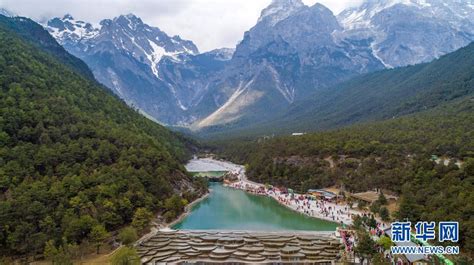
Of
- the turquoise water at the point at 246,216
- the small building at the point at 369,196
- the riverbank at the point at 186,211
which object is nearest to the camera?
the turquoise water at the point at 246,216

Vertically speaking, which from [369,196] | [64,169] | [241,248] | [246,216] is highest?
[64,169]

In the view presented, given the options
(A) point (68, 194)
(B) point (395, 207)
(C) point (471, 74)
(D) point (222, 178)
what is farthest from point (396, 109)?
(A) point (68, 194)

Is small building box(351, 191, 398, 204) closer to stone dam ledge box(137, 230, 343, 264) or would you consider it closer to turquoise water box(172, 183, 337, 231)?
turquoise water box(172, 183, 337, 231)

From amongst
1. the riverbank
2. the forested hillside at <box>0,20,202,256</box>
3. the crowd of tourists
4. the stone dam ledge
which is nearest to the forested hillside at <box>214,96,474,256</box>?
the crowd of tourists

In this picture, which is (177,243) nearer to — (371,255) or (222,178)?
(371,255)

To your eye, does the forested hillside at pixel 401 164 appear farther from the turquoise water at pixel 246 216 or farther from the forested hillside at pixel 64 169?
the forested hillside at pixel 64 169

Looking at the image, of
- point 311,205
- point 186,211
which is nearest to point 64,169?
point 186,211

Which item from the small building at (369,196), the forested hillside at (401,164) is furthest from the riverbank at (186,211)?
the small building at (369,196)

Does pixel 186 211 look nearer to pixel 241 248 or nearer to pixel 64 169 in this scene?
pixel 64 169
